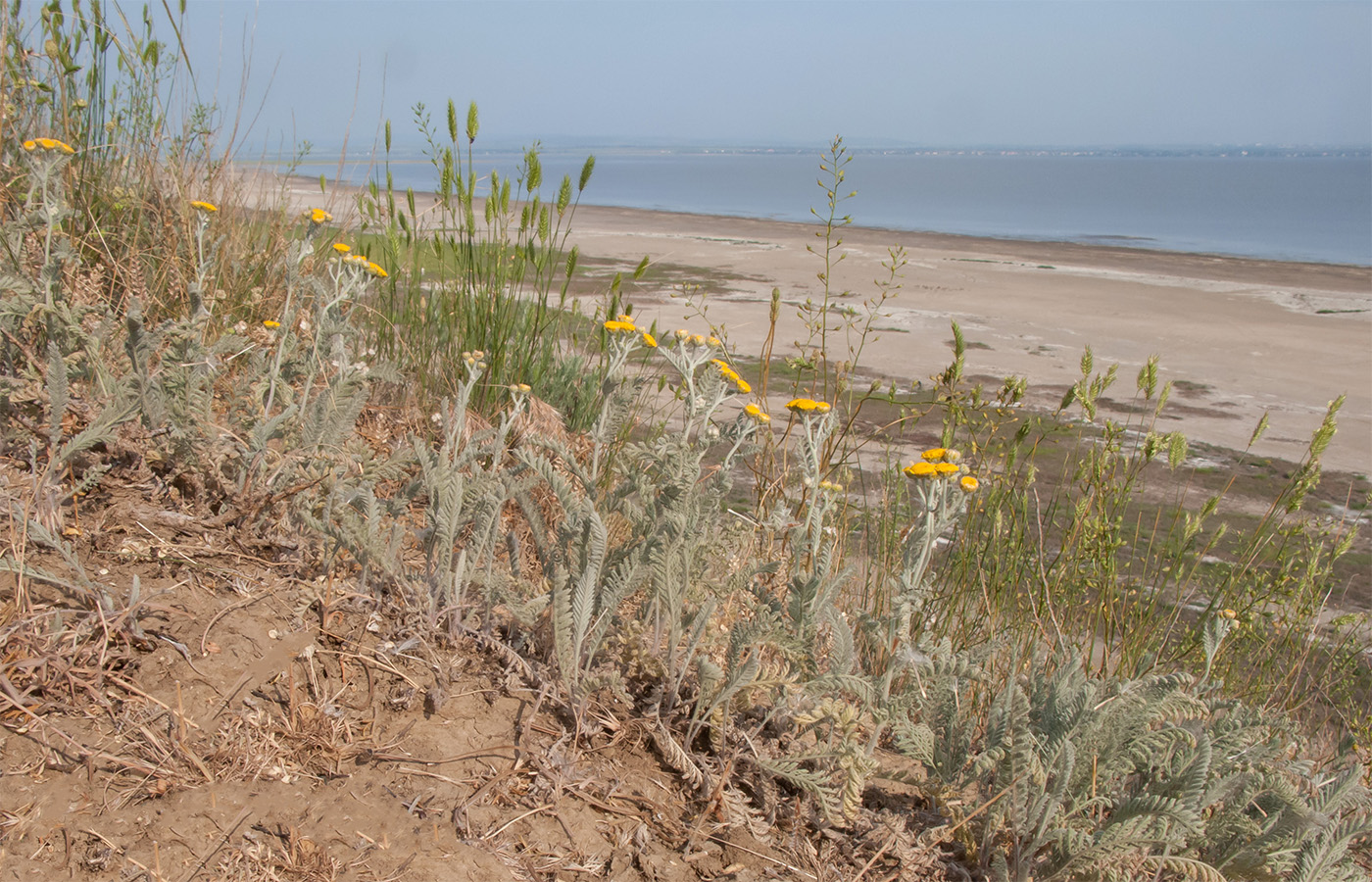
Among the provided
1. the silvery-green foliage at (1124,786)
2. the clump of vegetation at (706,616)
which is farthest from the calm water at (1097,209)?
the silvery-green foliage at (1124,786)

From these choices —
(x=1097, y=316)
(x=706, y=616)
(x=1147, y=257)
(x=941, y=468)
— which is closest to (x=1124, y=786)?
(x=941, y=468)

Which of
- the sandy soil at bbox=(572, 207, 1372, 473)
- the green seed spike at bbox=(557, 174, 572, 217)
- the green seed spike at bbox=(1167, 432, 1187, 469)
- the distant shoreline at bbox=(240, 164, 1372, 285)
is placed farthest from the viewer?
the distant shoreline at bbox=(240, 164, 1372, 285)

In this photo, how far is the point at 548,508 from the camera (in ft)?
8.95

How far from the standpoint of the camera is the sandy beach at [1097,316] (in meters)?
7.16

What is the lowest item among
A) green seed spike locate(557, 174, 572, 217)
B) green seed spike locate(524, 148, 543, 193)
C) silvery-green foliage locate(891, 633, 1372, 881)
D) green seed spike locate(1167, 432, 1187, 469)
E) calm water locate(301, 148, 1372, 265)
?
silvery-green foliage locate(891, 633, 1372, 881)

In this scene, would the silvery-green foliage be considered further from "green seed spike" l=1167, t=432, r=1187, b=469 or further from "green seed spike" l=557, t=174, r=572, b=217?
"green seed spike" l=557, t=174, r=572, b=217

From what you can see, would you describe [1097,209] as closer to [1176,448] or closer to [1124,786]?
[1176,448]

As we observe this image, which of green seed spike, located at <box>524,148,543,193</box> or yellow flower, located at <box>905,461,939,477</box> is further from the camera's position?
green seed spike, located at <box>524,148,543,193</box>

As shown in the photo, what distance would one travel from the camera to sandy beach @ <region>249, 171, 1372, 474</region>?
716 cm

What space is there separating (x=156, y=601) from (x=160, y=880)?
67 centimetres

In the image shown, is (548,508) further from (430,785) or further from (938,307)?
(938,307)

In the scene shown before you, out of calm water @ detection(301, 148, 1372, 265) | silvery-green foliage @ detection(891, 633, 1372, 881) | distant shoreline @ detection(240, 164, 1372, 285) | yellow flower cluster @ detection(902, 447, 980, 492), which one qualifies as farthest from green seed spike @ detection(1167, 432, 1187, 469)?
distant shoreline @ detection(240, 164, 1372, 285)

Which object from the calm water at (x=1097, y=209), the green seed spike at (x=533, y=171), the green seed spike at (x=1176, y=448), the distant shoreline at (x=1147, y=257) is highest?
the calm water at (x=1097, y=209)

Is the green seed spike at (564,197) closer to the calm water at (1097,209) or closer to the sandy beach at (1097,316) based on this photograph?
the sandy beach at (1097,316)
